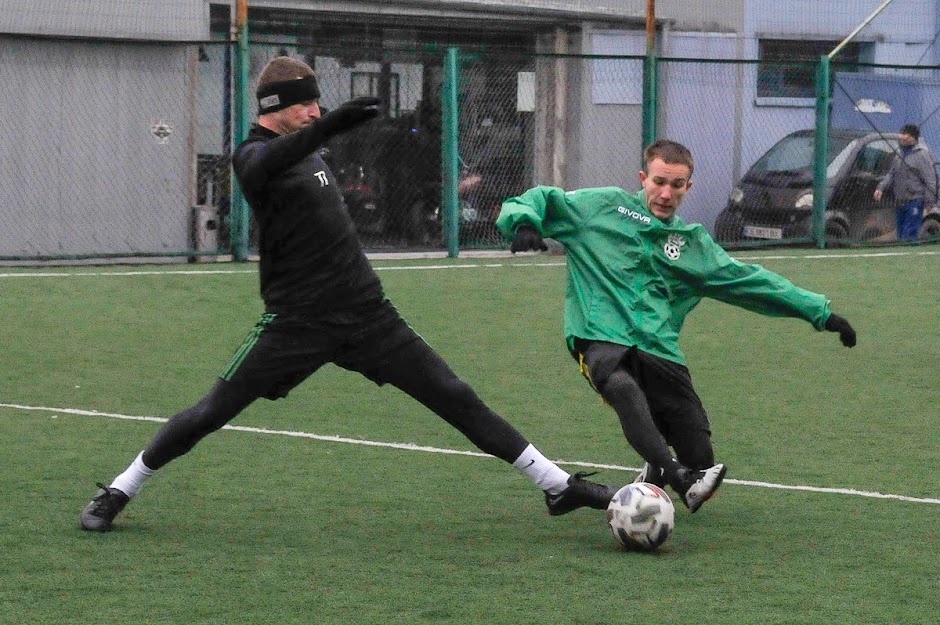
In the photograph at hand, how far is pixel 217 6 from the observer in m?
19.0

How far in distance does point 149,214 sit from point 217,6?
2576 millimetres

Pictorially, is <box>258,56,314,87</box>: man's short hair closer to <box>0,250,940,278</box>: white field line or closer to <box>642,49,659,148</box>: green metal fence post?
<box>0,250,940,278</box>: white field line

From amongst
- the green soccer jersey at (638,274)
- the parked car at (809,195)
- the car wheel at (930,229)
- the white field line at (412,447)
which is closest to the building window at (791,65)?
the parked car at (809,195)

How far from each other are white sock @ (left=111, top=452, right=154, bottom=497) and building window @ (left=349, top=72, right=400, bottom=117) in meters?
12.9

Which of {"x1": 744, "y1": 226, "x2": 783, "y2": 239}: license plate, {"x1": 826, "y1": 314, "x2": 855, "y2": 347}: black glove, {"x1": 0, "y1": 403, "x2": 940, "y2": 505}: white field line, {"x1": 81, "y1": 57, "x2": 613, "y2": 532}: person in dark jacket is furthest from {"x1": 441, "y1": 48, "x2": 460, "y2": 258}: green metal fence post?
{"x1": 81, "y1": 57, "x2": 613, "y2": 532}: person in dark jacket

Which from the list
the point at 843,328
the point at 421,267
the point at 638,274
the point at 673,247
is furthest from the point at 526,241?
the point at 421,267

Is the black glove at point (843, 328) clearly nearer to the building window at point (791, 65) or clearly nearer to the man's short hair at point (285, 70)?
the man's short hair at point (285, 70)

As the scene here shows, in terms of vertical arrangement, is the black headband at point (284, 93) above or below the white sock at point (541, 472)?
above

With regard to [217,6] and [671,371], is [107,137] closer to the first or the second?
[217,6]

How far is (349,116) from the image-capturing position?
572cm

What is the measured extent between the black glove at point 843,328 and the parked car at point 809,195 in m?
→ 13.1

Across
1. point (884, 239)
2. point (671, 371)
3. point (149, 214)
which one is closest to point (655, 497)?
point (671, 371)

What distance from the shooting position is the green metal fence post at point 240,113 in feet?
Result: 56.5

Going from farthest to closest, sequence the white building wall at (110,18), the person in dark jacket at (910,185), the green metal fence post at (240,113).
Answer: the person in dark jacket at (910,185), the white building wall at (110,18), the green metal fence post at (240,113)
